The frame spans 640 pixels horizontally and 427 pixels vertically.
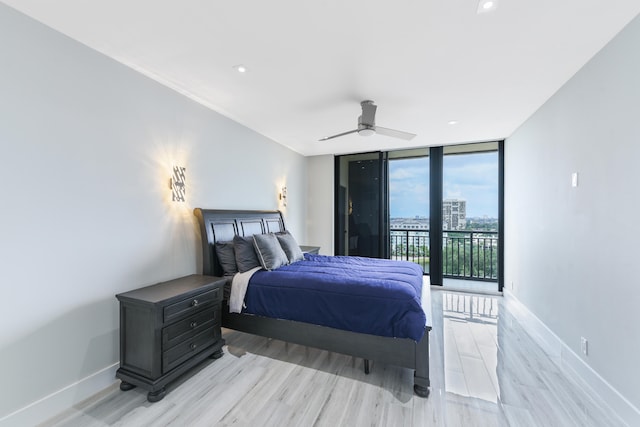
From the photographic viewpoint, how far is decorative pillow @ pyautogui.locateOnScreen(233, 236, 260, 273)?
2936 millimetres

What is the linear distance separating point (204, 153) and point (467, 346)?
3.65 metres

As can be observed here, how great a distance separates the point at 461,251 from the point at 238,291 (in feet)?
15.1

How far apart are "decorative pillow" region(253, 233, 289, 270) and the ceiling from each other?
161 centimetres

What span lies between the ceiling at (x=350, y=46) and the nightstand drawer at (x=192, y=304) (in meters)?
2.04

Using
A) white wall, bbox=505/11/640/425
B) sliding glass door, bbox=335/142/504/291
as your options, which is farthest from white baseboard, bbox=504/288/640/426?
sliding glass door, bbox=335/142/504/291

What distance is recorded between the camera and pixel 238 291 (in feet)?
9.07

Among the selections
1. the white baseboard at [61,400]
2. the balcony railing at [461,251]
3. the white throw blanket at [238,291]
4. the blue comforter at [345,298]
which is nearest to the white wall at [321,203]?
the balcony railing at [461,251]

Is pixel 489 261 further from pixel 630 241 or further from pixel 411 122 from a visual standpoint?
pixel 630 241

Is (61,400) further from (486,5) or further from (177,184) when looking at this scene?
(486,5)

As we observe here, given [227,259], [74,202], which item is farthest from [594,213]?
[74,202]

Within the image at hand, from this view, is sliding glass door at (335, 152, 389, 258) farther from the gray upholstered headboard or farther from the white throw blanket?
the white throw blanket

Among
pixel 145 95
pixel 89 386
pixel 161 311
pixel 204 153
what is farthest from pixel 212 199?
pixel 89 386

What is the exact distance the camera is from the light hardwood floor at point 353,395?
5.93 ft

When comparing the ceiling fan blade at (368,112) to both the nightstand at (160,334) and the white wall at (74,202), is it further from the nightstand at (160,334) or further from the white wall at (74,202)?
the nightstand at (160,334)
